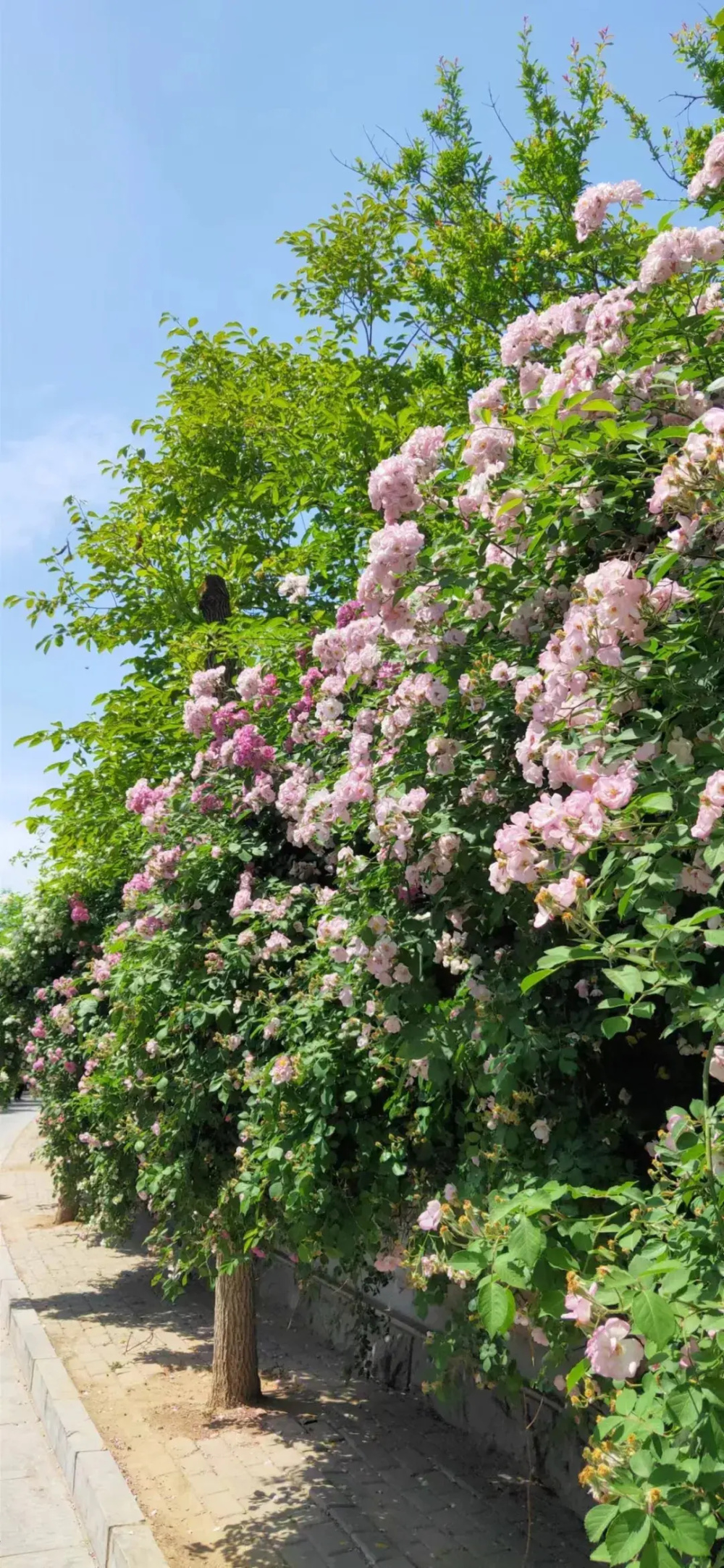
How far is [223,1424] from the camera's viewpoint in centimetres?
712

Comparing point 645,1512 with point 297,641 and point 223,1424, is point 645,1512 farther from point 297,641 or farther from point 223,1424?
point 223,1424

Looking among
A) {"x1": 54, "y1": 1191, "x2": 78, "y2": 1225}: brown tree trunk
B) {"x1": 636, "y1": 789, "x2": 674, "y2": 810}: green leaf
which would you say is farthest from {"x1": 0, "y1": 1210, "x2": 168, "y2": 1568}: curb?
{"x1": 54, "y1": 1191, "x2": 78, "y2": 1225}: brown tree trunk

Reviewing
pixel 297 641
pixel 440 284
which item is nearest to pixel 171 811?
pixel 297 641

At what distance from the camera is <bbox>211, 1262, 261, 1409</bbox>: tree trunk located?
24.1 ft

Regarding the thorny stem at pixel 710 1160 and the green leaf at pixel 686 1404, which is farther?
the thorny stem at pixel 710 1160

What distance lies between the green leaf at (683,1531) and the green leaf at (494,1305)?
0.45 meters

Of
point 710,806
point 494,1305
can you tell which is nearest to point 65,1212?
point 494,1305

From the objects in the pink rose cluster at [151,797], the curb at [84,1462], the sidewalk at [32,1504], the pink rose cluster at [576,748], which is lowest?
the sidewalk at [32,1504]

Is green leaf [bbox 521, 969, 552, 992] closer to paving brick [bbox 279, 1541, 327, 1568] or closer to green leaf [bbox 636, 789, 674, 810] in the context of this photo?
green leaf [bbox 636, 789, 674, 810]

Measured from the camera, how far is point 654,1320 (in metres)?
1.87

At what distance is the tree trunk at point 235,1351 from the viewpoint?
289 inches

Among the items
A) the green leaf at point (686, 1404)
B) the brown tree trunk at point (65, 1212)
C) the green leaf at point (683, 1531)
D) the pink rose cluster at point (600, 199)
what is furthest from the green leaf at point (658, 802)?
the brown tree trunk at point (65, 1212)

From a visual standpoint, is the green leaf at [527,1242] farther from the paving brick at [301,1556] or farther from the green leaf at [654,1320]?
the paving brick at [301,1556]

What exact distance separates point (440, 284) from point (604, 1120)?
34.3 feet
